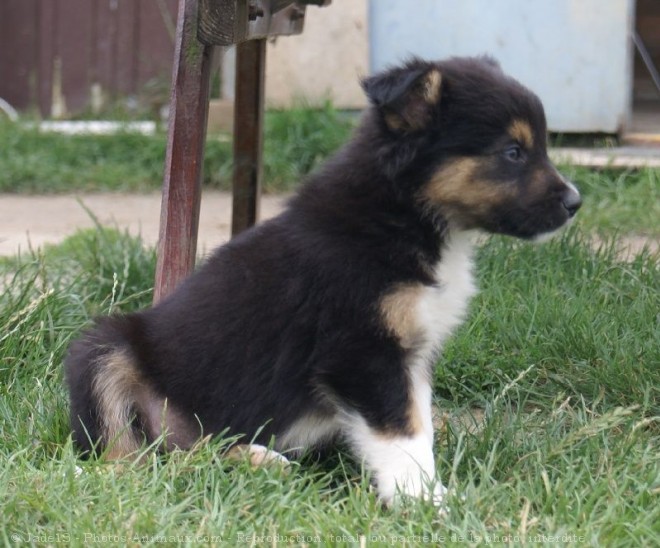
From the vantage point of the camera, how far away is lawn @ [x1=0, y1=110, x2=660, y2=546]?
255 cm

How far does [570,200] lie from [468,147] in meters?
0.35

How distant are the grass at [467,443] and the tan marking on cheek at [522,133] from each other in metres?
0.76

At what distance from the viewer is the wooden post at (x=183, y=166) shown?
3.46 m

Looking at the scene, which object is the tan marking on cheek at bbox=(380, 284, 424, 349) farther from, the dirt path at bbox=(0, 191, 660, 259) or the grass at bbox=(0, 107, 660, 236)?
the grass at bbox=(0, 107, 660, 236)

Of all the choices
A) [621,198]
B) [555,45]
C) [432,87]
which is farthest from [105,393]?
[555,45]

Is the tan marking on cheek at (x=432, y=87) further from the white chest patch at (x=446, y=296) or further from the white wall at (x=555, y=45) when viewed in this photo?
the white wall at (x=555, y=45)

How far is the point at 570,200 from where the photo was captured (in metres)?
3.14

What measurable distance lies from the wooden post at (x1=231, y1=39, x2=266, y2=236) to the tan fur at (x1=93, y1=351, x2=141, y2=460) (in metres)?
1.57

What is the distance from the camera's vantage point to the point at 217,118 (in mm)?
8375

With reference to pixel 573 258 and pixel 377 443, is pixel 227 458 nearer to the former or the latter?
pixel 377 443

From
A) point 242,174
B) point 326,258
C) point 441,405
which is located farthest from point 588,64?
point 326,258

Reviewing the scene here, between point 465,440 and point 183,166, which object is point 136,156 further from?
point 465,440

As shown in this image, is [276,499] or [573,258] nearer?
[276,499]

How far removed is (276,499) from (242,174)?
2206mm
